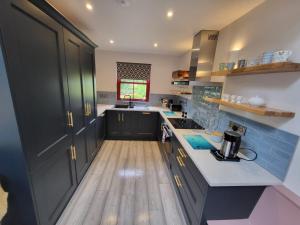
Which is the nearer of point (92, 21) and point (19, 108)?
point (19, 108)

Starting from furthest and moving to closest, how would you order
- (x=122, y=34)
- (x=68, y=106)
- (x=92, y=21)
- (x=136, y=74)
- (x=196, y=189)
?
(x=136, y=74) < (x=122, y=34) < (x=92, y=21) < (x=68, y=106) < (x=196, y=189)

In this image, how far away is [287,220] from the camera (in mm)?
950

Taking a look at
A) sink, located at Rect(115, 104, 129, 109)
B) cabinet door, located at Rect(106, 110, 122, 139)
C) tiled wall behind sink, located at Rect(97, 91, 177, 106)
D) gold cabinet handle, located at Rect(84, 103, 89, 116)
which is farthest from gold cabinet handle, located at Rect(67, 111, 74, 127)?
tiled wall behind sink, located at Rect(97, 91, 177, 106)

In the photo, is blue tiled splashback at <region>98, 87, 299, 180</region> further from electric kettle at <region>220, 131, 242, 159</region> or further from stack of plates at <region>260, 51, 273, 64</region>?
stack of plates at <region>260, 51, 273, 64</region>

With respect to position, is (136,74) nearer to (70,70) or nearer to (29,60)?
(70,70)

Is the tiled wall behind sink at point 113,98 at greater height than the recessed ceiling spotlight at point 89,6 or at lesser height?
lesser

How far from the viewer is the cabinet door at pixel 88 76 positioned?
6.60 ft

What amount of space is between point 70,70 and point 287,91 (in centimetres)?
215

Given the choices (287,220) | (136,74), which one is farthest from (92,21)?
(287,220)

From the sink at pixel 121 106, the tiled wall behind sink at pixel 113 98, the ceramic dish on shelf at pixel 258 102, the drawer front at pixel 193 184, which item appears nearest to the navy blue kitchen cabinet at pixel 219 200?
the drawer front at pixel 193 184

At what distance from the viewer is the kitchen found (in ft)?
3.25

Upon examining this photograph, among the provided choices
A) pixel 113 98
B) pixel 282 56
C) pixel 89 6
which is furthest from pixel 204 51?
pixel 113 98

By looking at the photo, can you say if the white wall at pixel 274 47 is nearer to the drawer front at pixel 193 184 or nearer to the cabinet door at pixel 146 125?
the drawer front at pixel 193 184

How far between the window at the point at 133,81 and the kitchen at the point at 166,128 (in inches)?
52.6
